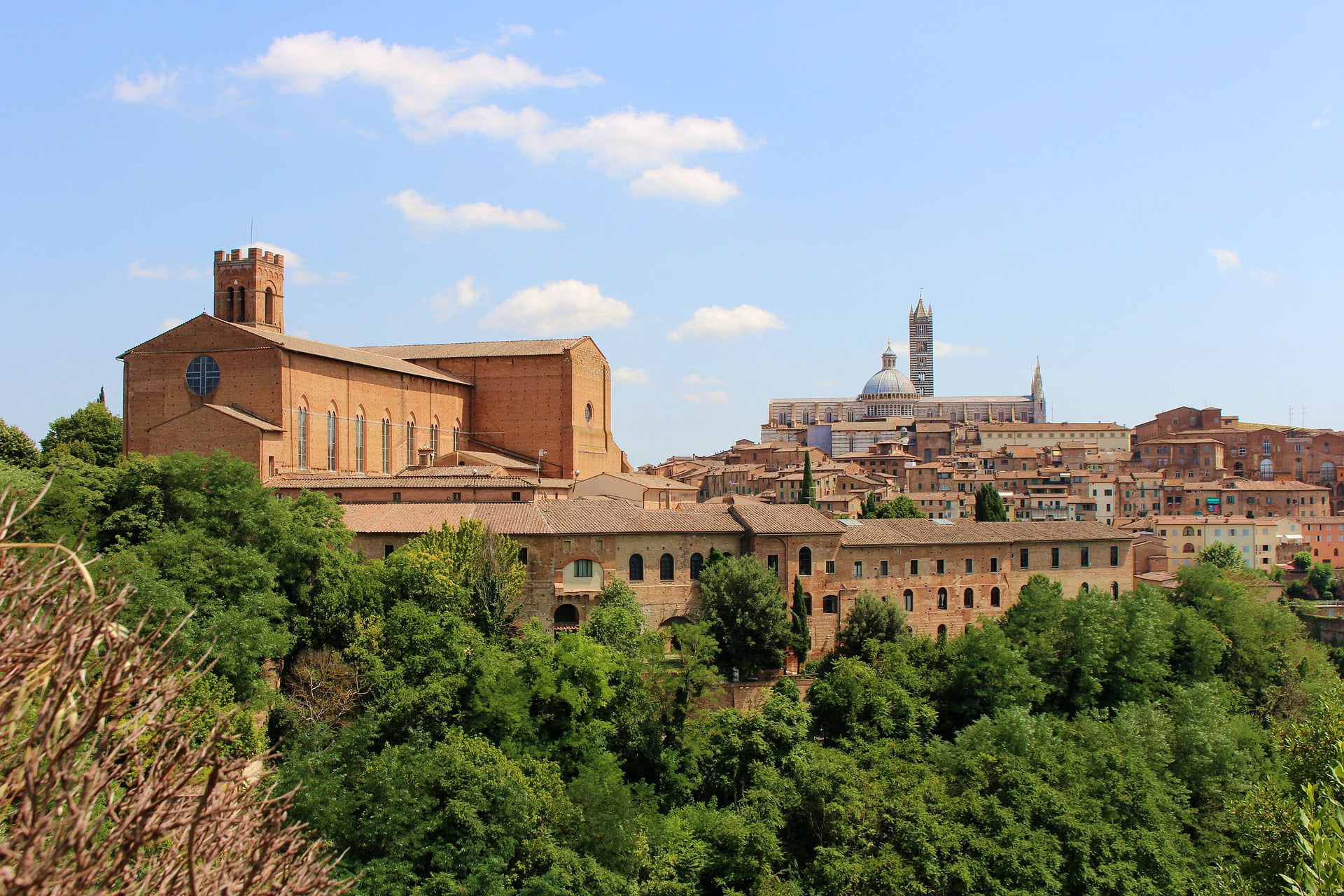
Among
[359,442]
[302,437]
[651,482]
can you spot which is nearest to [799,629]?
[651,482]

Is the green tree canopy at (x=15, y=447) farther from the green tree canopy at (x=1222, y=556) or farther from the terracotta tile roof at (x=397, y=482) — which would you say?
the green tree canopy at (x=1222, y=556)

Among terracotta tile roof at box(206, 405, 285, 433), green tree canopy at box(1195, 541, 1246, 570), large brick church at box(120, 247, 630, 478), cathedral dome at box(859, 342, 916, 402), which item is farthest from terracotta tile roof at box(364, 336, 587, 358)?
cathedral dome at box(859, 342, 916, 402)

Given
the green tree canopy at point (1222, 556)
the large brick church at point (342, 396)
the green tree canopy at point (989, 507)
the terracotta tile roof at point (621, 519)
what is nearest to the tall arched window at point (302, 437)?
the large brick church at point (342, 396)

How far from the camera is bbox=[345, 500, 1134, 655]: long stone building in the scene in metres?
29.1

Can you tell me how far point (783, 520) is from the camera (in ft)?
105

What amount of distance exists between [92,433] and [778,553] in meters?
22.7

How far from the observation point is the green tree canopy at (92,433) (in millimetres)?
36781

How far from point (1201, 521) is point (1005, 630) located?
116ft

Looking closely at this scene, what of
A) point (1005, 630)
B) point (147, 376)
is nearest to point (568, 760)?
point (1005, 630)

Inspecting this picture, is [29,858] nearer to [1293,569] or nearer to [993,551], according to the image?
[993,551]

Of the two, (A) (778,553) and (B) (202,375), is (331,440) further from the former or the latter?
(A) (778,553)

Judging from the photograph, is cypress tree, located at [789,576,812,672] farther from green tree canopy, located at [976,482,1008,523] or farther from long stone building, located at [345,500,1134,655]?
green tree canopy, located at [976,482,1008,523]

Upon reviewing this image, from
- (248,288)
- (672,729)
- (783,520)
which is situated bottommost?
(672,729)

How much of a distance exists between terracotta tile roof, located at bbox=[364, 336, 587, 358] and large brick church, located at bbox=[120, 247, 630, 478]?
72mm
